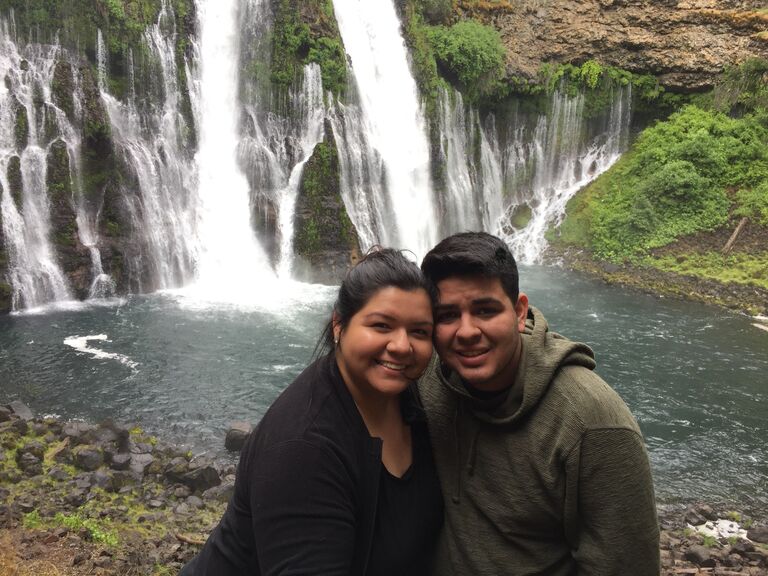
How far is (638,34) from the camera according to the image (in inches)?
935

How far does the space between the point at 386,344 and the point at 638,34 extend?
87.1 ft

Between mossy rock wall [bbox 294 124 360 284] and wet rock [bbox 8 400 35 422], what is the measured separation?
411 inches

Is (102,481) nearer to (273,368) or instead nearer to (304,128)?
(273,368)

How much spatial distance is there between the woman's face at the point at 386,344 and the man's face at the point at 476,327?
0.11 meters

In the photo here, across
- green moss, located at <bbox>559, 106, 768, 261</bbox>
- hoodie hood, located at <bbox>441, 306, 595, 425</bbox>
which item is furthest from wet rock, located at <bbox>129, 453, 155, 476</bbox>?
green moss, located at <bbox>559, 106, 768, 261</bbox>

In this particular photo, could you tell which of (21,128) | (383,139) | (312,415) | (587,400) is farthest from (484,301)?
(383,139)

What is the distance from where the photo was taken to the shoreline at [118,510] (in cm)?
490

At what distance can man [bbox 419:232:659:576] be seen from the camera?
5.58 ft

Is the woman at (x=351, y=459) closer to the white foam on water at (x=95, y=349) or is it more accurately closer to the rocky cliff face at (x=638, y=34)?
the white foam on water at (x=95, y=349)

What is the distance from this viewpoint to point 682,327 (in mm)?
15008

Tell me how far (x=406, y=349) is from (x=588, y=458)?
621mm

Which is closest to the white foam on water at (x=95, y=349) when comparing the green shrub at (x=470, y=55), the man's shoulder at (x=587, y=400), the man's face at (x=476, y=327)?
the man's face at (x=476, y=327)

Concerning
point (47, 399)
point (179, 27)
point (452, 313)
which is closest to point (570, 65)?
point (179, 27)

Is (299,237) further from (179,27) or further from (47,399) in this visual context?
(47,399)
